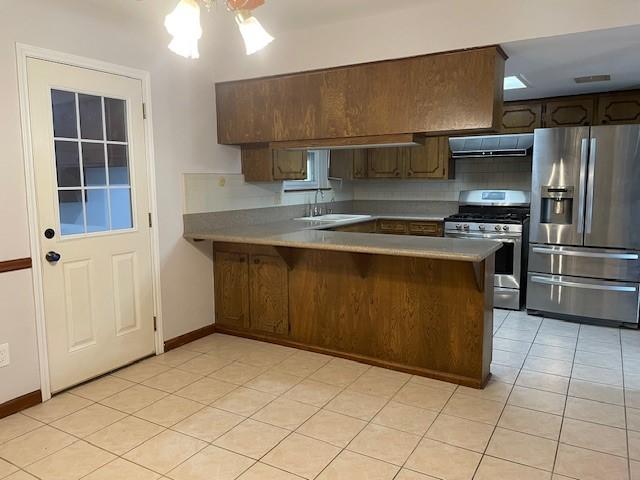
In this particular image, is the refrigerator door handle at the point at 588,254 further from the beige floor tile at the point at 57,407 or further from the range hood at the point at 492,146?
the beige floor tile at the point at 57,407

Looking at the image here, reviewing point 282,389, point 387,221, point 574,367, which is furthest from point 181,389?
point 387,221

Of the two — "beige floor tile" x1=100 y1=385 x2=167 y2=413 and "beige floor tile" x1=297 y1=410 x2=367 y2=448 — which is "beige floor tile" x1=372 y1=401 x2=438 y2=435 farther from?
"beige floor tile" x1=100 y1=385 x2=167 y2=413

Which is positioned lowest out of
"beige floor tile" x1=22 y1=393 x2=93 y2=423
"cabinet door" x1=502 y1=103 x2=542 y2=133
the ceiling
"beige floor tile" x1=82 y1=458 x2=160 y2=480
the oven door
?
"beige floor tile" x1=82 y1=458 x2=160 y2=480

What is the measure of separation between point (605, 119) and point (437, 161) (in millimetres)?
1694

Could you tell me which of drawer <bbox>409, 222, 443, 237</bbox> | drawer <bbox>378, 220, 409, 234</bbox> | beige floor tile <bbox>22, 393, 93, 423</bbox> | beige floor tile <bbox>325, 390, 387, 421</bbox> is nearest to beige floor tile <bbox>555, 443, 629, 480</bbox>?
beige floor tile <bbox>325, 390, 387, 421</bbox>

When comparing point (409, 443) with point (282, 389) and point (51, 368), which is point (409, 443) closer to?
point (282, 389)

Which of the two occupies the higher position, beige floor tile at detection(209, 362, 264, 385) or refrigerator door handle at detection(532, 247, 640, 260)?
refrigerator door handle at detection(532, 247, 640, 260)

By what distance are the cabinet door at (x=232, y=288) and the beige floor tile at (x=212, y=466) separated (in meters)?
1.73

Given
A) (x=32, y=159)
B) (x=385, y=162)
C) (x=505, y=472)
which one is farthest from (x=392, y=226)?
(x=32, y=159)

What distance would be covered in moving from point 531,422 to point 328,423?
3.68 ft

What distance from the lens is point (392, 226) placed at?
5.64 meters

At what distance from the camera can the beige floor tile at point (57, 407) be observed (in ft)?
8.93

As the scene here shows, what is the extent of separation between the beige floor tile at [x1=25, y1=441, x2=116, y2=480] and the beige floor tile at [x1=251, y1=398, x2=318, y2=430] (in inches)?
31.6

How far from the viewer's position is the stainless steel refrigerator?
13.6ft
